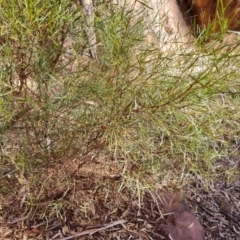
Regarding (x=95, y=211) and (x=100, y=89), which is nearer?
(x=100, y=89)

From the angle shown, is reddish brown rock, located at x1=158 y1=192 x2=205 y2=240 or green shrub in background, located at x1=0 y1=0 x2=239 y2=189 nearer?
green shrub in background, located at x1=0 y1=0 x2=239 y2=189

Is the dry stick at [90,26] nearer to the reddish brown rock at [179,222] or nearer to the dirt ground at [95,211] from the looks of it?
the dirt ground at [95,211]

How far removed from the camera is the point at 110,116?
1911 mm

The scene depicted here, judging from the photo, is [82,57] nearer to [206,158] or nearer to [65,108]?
[65,108]

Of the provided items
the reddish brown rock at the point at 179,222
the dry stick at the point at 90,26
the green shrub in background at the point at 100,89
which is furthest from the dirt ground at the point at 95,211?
the dry stick at the point at 90,26

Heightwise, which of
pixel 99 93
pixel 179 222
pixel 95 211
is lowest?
pixel 179 222

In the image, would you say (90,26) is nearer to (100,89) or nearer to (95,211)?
(100,89)

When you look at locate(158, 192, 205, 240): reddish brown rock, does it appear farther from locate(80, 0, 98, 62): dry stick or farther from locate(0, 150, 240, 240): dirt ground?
locate(80, 0, 98, 62): dry stick

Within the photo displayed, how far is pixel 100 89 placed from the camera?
6.40 ft

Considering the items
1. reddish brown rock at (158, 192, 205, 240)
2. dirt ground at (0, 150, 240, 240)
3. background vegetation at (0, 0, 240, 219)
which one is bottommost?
reddish brown rock at (158, 192, 205, 240)

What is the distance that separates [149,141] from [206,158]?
0.41 m

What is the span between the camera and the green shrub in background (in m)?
1.71

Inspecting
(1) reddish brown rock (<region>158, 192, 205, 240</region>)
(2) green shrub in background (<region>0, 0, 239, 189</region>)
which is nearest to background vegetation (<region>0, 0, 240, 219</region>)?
(2) green shrub in background (<region>0, 0, 239, 189</region>)

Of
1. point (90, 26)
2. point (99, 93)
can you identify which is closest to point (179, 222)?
point (99, 93)
